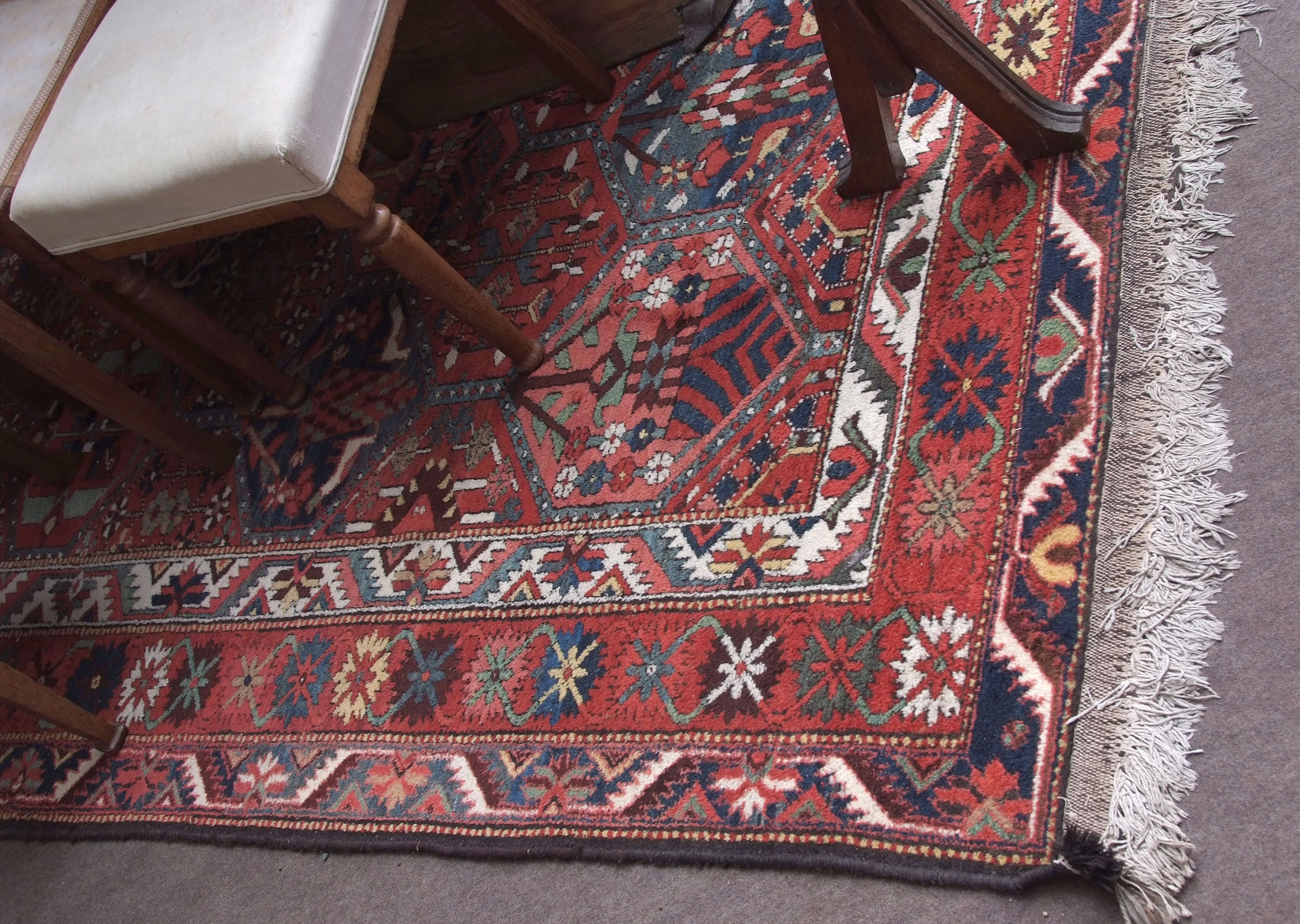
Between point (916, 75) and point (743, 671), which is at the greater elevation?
point (916, 75)

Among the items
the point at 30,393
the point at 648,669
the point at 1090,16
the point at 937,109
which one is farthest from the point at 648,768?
the point at 30,393

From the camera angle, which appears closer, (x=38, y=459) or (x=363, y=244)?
(x=363, y=244)

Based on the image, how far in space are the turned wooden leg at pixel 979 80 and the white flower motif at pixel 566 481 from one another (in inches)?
28.2

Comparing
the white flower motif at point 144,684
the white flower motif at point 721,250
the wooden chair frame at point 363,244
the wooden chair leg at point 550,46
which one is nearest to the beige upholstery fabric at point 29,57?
the wooden chair frame at point 363,244

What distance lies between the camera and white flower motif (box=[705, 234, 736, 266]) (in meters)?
1.54

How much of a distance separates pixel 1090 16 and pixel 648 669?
1141 millimetres

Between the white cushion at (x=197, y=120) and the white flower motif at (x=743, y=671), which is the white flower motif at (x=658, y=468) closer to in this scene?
the white flower motif at (x=743, y=671)

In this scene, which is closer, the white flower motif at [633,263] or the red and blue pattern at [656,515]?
the red and blue pattern at [656,515]

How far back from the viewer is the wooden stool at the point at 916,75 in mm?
1271

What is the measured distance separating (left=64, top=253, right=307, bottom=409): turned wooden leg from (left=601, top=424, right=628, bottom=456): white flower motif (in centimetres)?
66

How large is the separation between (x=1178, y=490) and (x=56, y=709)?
5.00ft

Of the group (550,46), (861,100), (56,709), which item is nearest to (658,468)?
(861,100)

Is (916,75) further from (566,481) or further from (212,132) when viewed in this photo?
(212,132)

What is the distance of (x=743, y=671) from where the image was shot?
47.1 inches
